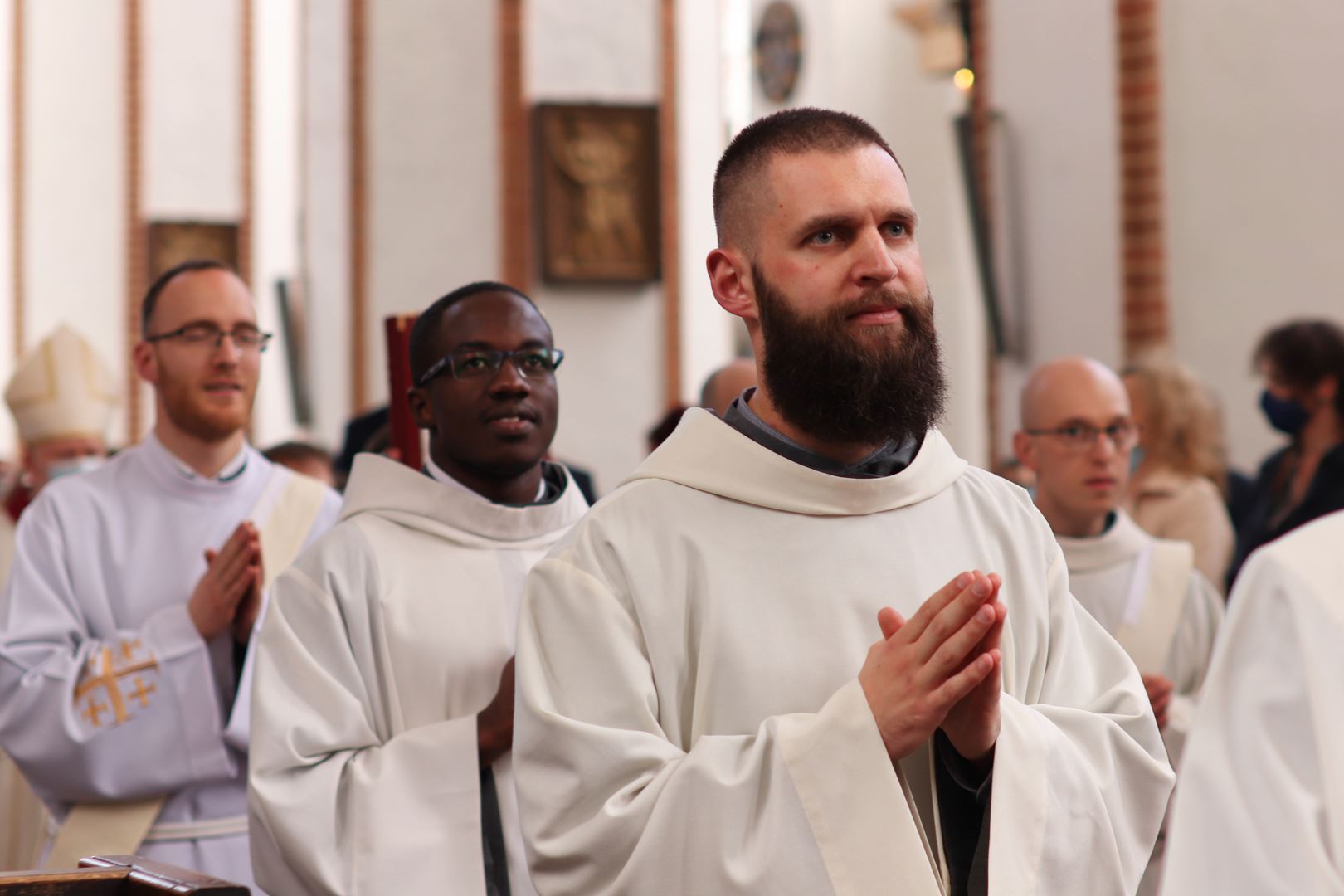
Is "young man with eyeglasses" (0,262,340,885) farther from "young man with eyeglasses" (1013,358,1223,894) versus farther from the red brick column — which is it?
the red brick column

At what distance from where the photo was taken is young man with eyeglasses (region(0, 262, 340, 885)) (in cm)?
381

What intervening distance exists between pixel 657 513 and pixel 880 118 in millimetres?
16088

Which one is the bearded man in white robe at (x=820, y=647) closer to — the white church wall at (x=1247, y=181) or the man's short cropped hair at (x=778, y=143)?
the man's short cropped hair at (x=778, y=143)

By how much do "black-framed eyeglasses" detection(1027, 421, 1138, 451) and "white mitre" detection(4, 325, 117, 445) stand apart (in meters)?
3.45

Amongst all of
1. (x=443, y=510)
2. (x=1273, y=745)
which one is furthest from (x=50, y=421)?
(x=1273, y=745)

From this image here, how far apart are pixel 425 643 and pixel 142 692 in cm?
93

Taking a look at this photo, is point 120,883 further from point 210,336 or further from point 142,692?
point 210,336

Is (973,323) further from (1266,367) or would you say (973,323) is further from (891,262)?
(891,262)

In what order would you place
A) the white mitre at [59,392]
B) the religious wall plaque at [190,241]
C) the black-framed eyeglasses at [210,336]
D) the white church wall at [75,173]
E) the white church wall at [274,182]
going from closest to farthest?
the black-framed eyeglasses at [210,336] → the white mitre at [59,392] → the religious wall plaque at [190,241] → the white church wall at [75,173] → the white church wall at [274,182]

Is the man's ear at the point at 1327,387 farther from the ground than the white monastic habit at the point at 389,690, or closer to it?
farther from the ground

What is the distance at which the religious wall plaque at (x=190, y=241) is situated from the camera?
1645cm

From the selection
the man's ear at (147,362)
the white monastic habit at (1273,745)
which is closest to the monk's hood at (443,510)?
the man's ear at (147,362)

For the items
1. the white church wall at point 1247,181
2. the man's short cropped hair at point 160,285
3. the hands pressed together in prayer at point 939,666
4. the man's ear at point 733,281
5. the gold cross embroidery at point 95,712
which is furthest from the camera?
the white church wall at point 1247,181

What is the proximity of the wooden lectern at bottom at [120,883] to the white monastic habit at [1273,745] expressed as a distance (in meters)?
1.45
